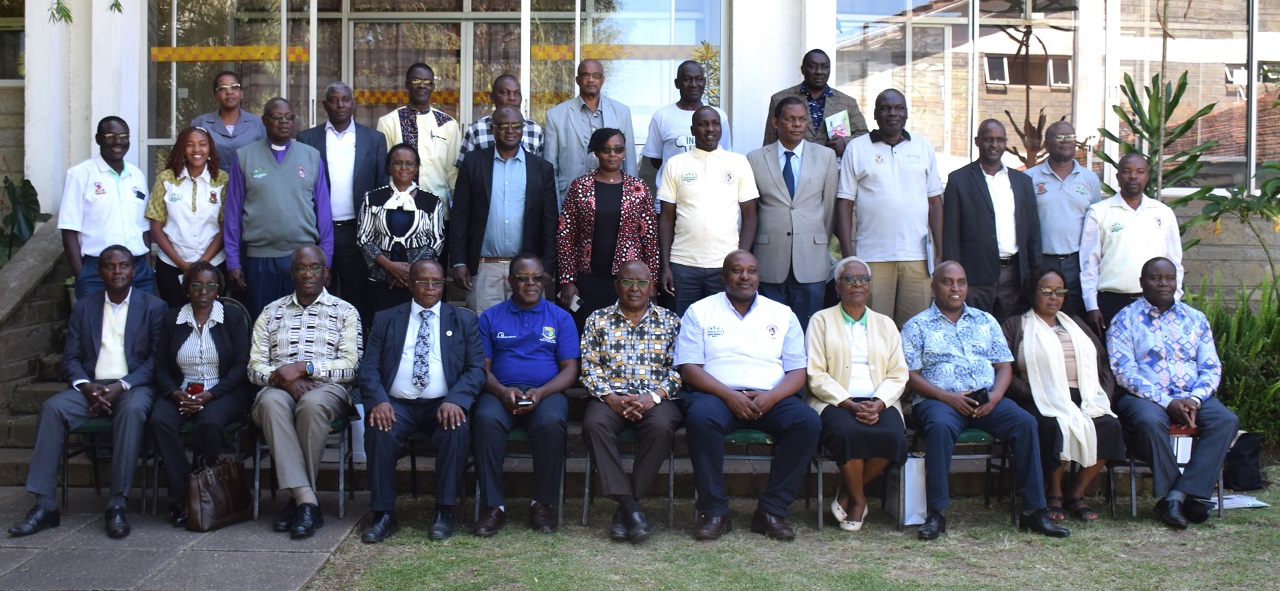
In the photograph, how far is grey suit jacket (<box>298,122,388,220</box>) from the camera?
23.3ft

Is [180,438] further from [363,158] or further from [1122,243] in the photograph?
[1122,243]

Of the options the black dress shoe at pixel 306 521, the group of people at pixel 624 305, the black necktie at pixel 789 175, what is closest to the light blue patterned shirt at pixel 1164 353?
the group of people at pixel 624 305

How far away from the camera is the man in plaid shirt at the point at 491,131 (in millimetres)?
7062

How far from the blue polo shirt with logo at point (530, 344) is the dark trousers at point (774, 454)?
0.82 metres

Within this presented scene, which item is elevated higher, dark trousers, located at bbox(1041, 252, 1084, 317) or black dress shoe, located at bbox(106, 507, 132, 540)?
dark trousers, located at bbox(1041, 252, 1084, 317)

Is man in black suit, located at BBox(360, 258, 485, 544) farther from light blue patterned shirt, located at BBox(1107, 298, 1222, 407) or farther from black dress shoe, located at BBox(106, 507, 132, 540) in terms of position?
light blue patterned shirt, located at BBox(1107, 298, 1222, 407)

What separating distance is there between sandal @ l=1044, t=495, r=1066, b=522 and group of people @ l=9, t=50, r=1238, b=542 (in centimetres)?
1

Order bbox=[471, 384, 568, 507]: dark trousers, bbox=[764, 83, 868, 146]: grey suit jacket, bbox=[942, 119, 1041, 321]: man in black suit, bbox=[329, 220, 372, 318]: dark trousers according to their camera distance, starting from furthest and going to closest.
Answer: bbox=[764, 83, 868, 146]: grey suit jacket < bbox=[329, 220, 372, 318]: dark trousers < bbox=[942, 119, 1041, 321]: man in black suit < bbox=[471, 384, 568, 507]: dark trousers

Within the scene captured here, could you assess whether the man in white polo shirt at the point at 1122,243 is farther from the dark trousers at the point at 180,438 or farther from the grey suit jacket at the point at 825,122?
the dark trousers at the point at 180,438

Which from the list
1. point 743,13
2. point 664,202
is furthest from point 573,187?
point 743,13

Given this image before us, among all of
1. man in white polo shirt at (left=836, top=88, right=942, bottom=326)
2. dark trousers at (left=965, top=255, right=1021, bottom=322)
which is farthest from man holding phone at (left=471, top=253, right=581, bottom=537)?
dark trousers at (left=965, top=255, right=1021, bottom=322)

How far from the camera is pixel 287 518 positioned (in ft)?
18.9

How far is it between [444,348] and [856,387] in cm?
218

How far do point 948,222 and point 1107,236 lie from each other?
967mm
